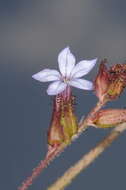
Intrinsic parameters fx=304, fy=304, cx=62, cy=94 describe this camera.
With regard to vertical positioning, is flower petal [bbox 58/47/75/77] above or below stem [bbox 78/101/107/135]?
above

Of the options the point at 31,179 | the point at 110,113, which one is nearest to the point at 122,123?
the point at 110,113

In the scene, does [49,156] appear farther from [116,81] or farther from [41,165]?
[116,81]

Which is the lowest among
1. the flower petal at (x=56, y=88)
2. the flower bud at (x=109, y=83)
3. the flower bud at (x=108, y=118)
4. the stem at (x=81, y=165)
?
the stem at (x=81, y=165)

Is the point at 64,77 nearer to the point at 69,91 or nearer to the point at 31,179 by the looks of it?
the point at 69,91

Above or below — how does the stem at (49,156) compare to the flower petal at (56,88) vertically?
below

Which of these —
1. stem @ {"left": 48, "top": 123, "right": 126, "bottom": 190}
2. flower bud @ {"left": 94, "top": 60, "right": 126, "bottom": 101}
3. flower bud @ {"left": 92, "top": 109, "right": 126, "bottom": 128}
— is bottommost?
stem @ {"left": 48, "top": 123, "right": 126, "bottom": 190}
